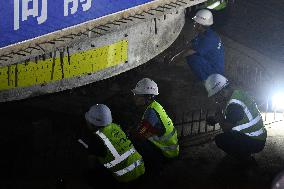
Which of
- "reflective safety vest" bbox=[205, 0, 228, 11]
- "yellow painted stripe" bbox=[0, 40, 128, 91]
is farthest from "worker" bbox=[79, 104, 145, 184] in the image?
"reflective safety vest" bbox=[205, 0, 228, 11]

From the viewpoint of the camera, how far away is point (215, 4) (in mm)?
11062

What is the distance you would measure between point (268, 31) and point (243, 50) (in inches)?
62.7

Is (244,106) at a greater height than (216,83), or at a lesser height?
lesser

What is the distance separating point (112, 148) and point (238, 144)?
7.48ft

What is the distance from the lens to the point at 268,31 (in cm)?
1272

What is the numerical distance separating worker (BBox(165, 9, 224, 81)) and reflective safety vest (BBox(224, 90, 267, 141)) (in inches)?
88.6

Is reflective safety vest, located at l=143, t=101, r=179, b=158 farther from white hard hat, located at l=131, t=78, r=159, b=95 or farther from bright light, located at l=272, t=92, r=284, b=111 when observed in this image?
bright light, located at l=272, t=92, r=284, b=111

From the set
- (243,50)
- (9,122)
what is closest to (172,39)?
(243,50)

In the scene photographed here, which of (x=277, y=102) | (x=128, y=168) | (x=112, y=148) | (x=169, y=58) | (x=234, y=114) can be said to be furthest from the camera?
(x=169, y=58)

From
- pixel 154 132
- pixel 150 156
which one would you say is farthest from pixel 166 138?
pixel 150 156

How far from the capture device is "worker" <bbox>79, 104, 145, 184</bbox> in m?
5.83

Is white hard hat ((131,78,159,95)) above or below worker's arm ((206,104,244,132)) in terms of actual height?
above

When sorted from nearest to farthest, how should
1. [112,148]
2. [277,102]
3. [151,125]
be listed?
1. [112,148]
2. [151,125]
3. [277,102]

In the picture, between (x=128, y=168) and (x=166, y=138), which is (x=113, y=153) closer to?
(x=128, y=168)
